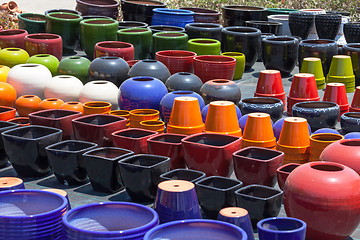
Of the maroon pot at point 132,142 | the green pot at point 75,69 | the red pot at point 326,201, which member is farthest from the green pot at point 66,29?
the red pot at point 326,201

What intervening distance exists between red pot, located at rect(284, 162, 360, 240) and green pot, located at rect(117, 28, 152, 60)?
6195mm

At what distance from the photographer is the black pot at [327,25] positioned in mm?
11922

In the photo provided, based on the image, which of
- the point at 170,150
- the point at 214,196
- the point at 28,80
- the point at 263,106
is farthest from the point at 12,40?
the point at 214,196

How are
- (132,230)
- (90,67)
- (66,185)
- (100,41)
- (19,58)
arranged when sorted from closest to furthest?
(132,230) < (66,185) < (90,67) < (19,58) < (100,41)

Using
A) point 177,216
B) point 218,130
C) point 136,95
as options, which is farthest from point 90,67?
point 177,216

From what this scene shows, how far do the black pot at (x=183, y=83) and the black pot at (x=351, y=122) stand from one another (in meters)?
1.80

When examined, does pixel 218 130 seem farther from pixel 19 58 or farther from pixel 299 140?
pixel 19 58

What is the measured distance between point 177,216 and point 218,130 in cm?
214

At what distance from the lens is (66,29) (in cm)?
1171

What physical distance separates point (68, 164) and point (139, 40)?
16.4 ft

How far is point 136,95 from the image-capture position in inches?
323

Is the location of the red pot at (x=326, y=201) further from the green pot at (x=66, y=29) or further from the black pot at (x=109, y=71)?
the green pot at (x=66, y=29)

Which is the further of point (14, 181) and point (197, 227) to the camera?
Answer: point (14, 181)

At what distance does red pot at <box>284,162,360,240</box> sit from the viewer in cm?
508
